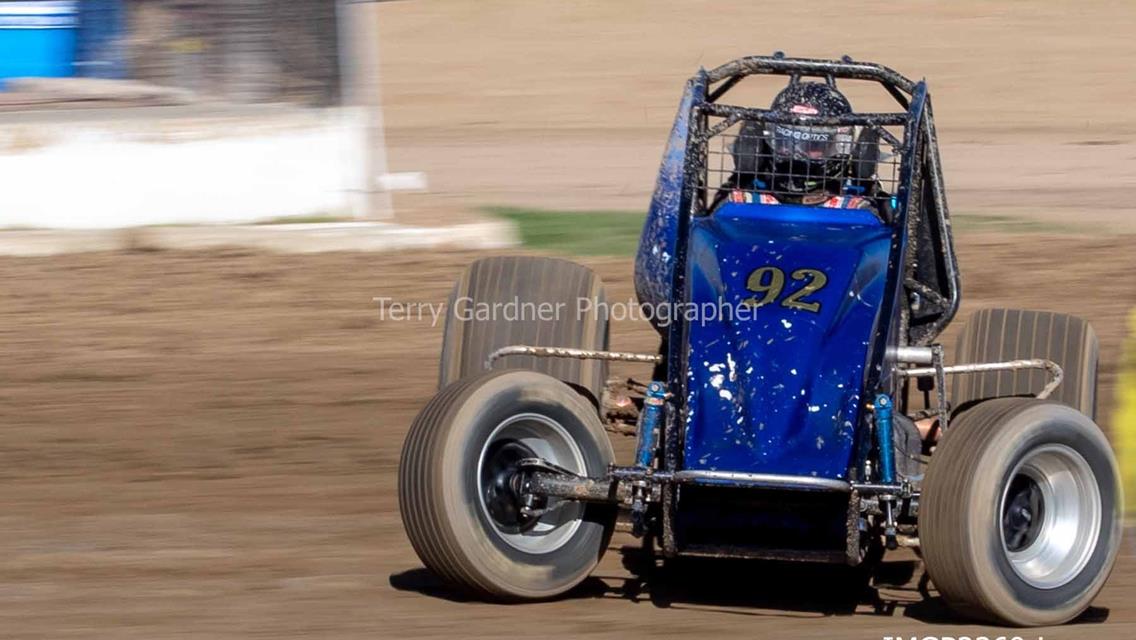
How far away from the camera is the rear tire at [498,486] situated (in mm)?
4336

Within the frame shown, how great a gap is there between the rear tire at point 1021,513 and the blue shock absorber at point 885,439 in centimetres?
10

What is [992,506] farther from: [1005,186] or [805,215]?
[1005,186]

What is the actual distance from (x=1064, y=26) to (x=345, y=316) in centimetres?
1325

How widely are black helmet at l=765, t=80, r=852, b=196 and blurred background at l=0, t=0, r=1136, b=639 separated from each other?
1024mm

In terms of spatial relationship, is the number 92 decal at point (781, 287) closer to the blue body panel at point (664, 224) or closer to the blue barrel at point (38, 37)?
the blue body panel at point (664, 224)

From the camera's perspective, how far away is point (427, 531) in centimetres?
436

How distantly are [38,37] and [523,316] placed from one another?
5.43m

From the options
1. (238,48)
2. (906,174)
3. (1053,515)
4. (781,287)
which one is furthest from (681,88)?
(1053,515)

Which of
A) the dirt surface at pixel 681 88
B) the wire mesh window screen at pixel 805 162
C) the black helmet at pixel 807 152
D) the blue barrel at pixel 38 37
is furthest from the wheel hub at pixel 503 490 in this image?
the blue barrel at pixel 38 37

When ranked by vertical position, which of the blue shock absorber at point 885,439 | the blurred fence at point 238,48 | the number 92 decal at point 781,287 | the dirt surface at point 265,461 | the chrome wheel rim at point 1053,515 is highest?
the blurred fence at point 238,48

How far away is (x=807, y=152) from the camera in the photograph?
530cm

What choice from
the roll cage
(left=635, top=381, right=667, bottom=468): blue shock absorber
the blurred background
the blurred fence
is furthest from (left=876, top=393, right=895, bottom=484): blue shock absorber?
the blurred fence

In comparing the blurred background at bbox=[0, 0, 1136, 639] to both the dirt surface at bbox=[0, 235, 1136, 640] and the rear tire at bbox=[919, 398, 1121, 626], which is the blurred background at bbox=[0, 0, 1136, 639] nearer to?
the dirt surface at bbox=[0, 235, 1136, 640]

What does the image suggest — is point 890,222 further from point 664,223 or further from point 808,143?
point 664,223
